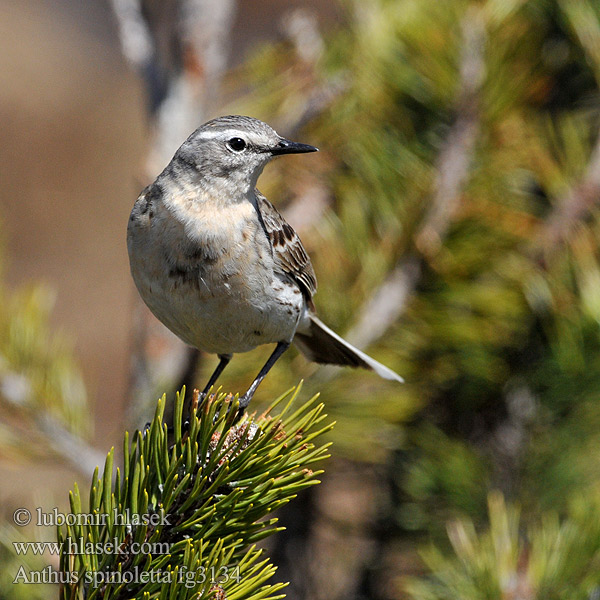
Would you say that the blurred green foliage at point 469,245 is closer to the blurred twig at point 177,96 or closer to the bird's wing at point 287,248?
the bird's wing at point 287,248

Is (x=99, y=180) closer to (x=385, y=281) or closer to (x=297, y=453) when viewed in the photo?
(x=385, y=281)

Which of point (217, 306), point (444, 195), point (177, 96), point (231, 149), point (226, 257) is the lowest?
point (217, 306)

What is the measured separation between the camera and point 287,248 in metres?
3.17

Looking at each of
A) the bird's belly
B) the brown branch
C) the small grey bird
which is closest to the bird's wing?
the small grey bird

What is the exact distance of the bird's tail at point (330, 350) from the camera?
3.11 metres

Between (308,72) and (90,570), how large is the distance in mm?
2522

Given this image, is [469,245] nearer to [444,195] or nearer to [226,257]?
[444,195]

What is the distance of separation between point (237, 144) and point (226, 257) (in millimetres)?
611

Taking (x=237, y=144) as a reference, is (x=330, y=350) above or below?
below

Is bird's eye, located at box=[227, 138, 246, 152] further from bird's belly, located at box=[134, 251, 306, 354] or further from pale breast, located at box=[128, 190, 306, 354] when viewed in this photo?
bird's belly, located at box=[134, 251, 306, 354]

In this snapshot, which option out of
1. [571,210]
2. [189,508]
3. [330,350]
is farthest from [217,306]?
[571,210]

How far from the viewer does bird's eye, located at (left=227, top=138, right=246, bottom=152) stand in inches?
127

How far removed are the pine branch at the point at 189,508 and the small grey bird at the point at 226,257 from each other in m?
0.63

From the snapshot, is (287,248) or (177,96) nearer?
(287,248)
